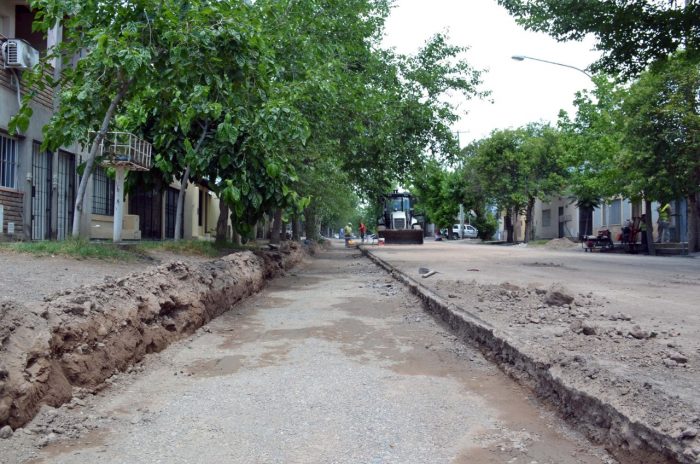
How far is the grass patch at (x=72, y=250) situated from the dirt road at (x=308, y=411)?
10.9 ft

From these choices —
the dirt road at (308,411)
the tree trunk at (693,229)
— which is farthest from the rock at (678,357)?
the tree trunk at (693,229)

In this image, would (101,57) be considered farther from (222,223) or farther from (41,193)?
(222,223)

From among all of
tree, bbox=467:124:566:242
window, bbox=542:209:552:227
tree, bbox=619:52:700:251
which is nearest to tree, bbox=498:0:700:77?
tree, bbox=619:52:700:251

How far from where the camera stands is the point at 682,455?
2623 millimetres

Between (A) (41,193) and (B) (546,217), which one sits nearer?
(A) (41,193)

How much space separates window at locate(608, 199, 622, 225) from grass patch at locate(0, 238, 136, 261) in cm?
3219

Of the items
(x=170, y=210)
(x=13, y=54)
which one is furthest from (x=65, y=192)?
(x=170, y=210)

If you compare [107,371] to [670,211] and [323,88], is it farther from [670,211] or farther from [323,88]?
[670,211]

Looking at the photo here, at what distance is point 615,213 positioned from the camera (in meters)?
35.9

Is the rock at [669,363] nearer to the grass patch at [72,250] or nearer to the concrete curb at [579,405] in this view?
the concrete curb at [579,405]

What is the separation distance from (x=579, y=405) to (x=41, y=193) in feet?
44.8

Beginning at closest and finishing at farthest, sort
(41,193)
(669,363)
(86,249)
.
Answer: (669,363) → (86,249) → (41,193)

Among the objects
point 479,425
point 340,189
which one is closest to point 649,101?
point 340,189

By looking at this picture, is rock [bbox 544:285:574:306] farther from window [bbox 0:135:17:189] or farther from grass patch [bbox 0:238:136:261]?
window [bbox 0:135:17:189]
